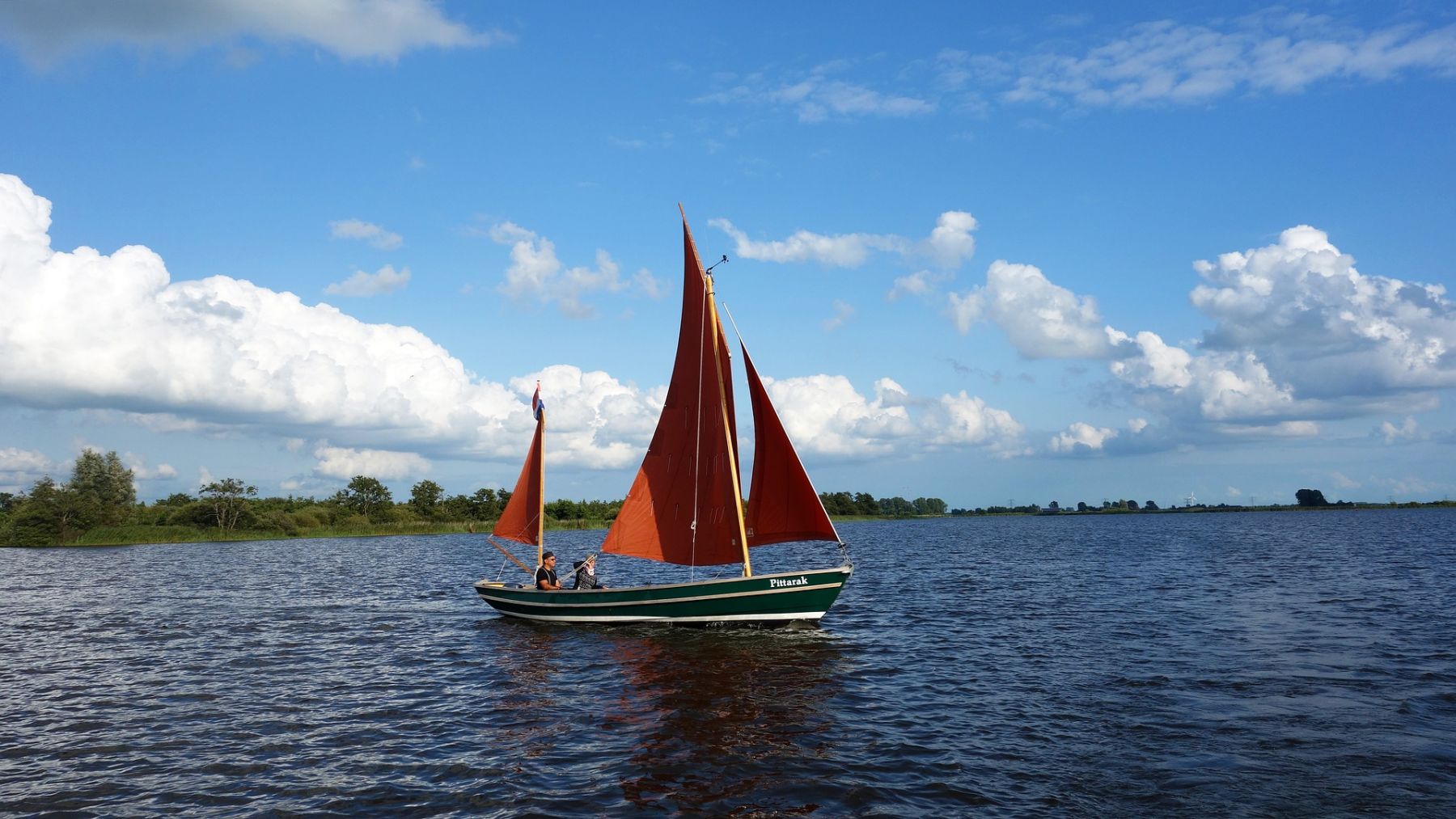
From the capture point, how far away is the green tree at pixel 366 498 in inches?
5753

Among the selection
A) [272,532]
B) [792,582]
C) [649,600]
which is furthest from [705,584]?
[272,532]

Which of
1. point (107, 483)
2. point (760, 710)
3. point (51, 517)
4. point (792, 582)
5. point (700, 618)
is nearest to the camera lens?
point (760, 710)

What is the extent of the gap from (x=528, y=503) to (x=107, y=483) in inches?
4589

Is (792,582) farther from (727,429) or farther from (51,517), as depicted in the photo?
(51,517)

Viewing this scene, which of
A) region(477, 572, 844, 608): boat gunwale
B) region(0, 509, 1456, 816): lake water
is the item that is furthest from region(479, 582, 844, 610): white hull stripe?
region(0, 509, 1456, 816): lake water

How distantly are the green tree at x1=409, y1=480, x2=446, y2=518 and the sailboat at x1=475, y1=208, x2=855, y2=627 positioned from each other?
129124 mm

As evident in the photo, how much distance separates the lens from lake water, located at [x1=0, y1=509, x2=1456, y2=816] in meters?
13.8

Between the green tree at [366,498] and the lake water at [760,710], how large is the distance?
108653mm

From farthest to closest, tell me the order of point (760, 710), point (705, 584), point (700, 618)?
point (700, 618) < point (705, 584) < point (760, 710)

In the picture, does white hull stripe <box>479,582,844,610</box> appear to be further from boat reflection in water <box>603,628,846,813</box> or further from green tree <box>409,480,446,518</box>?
green tree <box>409,480,446,518</box>

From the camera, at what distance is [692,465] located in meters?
31.0

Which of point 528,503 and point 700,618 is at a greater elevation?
point 528,503

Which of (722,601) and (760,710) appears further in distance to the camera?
(722,601)

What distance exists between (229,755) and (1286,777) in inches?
771
